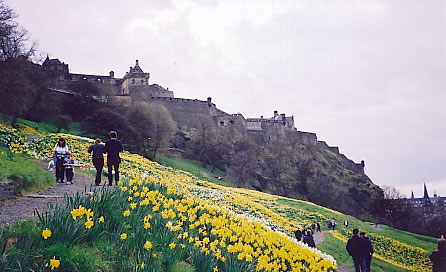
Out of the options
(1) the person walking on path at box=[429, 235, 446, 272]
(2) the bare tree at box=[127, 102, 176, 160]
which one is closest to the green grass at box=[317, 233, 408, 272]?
(1) the person walking on path at box=[429, 235, 446, 272]

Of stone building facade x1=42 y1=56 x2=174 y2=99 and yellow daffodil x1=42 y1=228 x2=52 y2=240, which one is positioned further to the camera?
stone building facade x1=42 y1=56 x2=174 y2=99

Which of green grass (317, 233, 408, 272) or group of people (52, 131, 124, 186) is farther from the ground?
group of people (52, 131, 124, 186)

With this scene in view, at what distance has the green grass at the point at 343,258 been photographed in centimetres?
1681

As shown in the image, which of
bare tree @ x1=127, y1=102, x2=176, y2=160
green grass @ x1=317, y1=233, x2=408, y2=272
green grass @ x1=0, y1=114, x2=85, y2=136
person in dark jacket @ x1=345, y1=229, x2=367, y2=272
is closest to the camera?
person in dark jacket @ x1=345, y1=229, x2=367, y2=272

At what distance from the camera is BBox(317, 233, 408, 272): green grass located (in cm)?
1681

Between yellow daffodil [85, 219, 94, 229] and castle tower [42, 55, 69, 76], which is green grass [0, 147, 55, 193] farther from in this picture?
castle tower [42, 55, 69, 76]

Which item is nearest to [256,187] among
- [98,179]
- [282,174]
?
[282,174]

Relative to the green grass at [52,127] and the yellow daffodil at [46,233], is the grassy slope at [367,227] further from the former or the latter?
the yellow daffodil at [46,233]

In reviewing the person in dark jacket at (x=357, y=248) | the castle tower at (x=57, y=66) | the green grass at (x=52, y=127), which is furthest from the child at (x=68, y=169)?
the castle tower at (x=57, y=66)

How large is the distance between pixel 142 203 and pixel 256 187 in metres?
53.6

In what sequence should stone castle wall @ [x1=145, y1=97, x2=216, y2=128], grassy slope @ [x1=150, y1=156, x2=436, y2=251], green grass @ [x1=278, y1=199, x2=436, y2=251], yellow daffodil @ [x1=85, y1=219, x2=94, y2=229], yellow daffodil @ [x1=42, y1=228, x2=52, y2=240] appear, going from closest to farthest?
1. yellow daffodil @ [x1=42, y1=228, x2=52, y2=240]
2. yellow daffodil @ [x1=85, y1=219, x2=94, y2=229]
3. green grass @ [x1=278, y1=199, x2=436, y2=251]
4. grassy slope @ [x1=150, y1=156, x2=436, y2=251]
5. stone castle wall @ [x1=145, y1=97, x2=216, y2=128]

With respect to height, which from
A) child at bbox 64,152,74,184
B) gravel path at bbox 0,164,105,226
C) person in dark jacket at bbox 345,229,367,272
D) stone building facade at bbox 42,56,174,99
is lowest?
person in dark jacket at bbox 345,229,367,272

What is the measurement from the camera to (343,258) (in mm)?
17438

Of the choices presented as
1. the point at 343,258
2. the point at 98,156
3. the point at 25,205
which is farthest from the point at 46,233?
the point at 343,258
